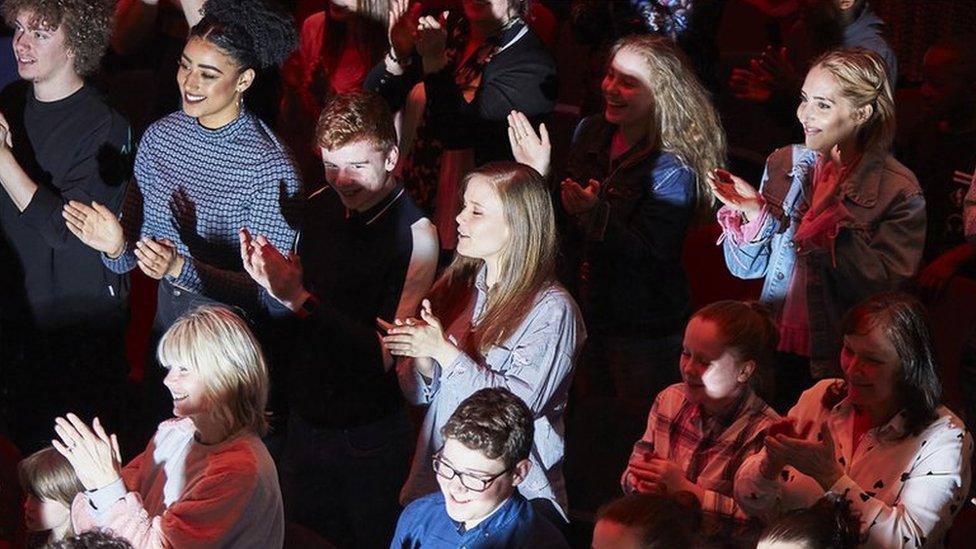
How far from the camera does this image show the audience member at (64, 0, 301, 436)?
393 cm

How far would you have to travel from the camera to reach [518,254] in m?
3.59

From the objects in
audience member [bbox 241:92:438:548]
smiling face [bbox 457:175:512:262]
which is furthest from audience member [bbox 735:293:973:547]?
audience member [bbox 241:92:438:548]

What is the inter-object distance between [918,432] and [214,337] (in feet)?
5.07

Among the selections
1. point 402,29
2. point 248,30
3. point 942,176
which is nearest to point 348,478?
point 248,30

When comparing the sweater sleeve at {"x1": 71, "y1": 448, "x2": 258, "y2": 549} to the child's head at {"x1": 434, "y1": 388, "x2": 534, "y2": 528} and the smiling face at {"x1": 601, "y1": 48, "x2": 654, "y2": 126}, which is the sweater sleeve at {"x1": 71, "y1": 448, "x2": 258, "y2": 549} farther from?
the smiling face at {"x1": 601, "y1": 48, "x2": 654, "y2": 126}

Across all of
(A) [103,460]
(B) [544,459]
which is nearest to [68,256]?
(A) [103,460]

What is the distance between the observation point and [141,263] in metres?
3.78

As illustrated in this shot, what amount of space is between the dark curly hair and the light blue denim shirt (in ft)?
3.53

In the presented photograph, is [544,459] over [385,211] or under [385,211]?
under

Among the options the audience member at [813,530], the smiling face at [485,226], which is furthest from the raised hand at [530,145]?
the audience member at [813,530]

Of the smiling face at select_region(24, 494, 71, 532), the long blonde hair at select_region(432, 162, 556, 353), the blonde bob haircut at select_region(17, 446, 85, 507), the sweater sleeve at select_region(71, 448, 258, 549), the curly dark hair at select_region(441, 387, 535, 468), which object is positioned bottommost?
the smiling face at select_region(24, 494, 71, 532)

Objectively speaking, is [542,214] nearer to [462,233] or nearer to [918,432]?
[462,233]

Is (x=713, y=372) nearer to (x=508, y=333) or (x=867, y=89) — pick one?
(x=508, y=333)

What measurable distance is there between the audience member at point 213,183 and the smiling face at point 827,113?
135cm
